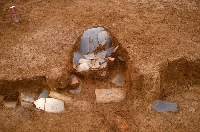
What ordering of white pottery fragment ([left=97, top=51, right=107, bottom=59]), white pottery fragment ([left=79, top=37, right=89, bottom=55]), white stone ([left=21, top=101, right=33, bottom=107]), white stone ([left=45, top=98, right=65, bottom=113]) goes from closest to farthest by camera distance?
1. white stone ([left=45, top=98, right=65, bottom=113])
2. white stone ([left=21, top=101, right=33, bottom=107])
3. white pottery fragment ([left=97, top=51, right=107, bottom=59])
4. white pottery fragment ([left=79, top=37, right=89, bottom=55])

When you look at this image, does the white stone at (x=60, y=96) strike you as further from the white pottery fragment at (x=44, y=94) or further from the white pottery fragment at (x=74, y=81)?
the white pottery fragment at (x=74, y=81)

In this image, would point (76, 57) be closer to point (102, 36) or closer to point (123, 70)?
point (102, 36)

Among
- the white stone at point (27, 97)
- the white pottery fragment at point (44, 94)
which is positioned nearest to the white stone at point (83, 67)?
the white pottery fragment at point (44, 94)

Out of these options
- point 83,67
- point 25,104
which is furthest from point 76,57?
point 25,104

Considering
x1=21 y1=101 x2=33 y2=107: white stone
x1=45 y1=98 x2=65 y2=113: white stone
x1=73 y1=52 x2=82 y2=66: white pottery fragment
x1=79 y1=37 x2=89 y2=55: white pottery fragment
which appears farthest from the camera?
x1=79 y1=37 x2=89 y2=55: white pottery fragment

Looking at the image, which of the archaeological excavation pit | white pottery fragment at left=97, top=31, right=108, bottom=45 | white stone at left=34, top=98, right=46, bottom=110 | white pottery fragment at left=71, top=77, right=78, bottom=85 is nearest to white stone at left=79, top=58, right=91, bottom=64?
the archaeological excavation pit

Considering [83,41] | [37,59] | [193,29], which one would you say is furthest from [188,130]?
[37,59]

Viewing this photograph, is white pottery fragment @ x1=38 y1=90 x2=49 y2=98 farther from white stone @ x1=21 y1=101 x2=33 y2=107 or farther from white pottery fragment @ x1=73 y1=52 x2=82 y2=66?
white pottery fragment @ x1=73 y1=52 x2=82 y2=66

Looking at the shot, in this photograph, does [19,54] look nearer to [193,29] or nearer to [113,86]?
[113,86]
